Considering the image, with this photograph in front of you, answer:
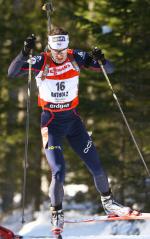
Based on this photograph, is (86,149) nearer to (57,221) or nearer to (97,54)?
(57,221)

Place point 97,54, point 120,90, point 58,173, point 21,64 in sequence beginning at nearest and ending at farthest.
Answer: point 58,173, point 21,64, point 97,54, point 120,90

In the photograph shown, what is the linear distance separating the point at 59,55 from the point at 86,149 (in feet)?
4.92

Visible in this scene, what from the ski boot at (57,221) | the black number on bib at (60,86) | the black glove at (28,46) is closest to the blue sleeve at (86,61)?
the black number on bib at (60,86)

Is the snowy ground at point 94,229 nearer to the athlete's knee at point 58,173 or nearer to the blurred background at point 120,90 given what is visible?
the blurred background at point 120,90

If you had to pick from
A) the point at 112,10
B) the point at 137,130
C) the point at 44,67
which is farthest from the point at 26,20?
the point at 44,67

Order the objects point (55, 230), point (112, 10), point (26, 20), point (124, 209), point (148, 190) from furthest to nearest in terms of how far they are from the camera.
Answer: point (26, 20) < point (112, 10) < point (148, 190) < point (124, 209) < point (55, 230)

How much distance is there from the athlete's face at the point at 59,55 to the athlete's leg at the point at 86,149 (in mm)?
977

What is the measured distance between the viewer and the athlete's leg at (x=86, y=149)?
8.48 meters

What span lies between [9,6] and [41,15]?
1261 mm

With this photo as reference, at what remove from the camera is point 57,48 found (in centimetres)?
818

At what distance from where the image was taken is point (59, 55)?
8.25 m

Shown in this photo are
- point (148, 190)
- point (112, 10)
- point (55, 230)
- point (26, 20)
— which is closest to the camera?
point (55, 230)

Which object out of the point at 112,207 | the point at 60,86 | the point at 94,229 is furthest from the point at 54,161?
the point at 94,229

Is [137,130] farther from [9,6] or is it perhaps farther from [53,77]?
[9,6]
